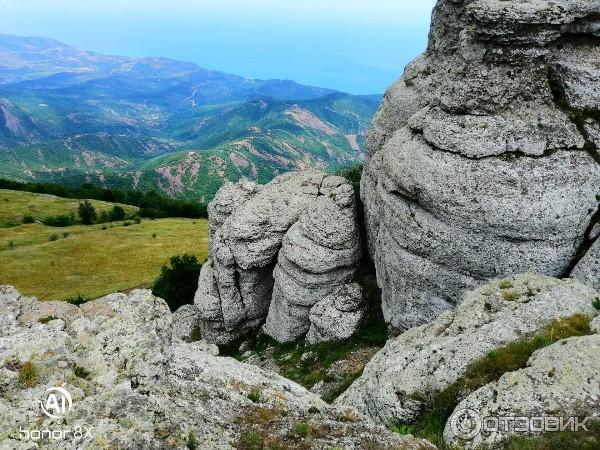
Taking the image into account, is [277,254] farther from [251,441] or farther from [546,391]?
[546,391]

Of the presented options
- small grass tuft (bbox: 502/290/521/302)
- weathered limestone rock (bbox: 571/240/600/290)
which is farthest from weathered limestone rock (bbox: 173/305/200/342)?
weathered limestone rock (bbox: 571/240/600/290)

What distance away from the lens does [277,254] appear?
40.6 meters

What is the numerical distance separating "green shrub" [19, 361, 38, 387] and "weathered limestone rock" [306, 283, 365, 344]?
24784 mm

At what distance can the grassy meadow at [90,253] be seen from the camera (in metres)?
84.4

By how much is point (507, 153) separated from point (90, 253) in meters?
93.4

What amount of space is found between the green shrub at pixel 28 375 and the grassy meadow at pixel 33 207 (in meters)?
133

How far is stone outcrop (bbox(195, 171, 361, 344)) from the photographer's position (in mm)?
37156

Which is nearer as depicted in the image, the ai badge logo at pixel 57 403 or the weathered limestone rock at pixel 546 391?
the ai badge logo at pixel 57 403

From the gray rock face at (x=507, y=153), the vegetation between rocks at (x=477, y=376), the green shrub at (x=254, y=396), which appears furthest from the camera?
the gray rock face at (x=507, y=153)

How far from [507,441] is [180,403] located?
990 centimetres

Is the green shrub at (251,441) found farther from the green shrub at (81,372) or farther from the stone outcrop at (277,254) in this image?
the stone outcrop at (277,254)

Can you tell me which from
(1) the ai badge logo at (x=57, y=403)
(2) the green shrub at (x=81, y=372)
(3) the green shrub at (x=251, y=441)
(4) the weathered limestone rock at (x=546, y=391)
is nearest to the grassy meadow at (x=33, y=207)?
(2) the green shrub at (x=81, y=372)

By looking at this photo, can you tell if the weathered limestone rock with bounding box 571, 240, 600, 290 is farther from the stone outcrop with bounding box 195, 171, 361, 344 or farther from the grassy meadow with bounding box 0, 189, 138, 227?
the grassy meadow with bounding box 0, 189, 138, 227

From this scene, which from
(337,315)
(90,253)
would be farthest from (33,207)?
(337,315)
